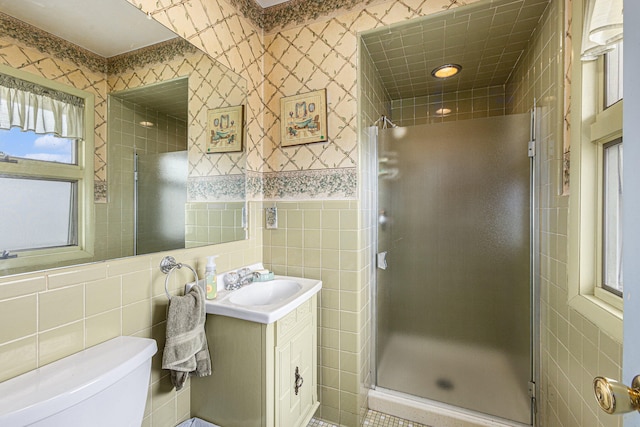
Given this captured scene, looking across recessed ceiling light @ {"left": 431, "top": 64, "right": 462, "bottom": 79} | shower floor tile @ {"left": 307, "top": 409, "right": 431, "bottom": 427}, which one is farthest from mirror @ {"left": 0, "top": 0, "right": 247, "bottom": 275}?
recessed ceiling light @ {"left": 431, "top": 64, "right": 462, "bottom": 79}

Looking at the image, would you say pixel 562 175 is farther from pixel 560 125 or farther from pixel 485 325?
pixel 485 325

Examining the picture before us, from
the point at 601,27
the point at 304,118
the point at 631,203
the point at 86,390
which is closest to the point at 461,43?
the point at 601,27

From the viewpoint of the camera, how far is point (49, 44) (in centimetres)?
86

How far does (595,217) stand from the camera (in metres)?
1.06

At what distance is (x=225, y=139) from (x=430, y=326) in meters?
1.70

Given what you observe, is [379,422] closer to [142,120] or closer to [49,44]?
[142,120]

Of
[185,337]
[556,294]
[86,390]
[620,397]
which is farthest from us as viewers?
[556,294]

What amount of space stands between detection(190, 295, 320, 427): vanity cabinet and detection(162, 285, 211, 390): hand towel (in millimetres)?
97

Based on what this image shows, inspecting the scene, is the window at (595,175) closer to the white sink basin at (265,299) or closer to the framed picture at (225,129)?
the white sink basin at (265,299)

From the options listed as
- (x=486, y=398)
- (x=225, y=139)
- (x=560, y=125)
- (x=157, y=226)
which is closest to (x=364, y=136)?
(x=225, y=139)

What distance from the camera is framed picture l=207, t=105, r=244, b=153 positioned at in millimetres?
1457

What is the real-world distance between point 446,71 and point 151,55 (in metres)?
1.92

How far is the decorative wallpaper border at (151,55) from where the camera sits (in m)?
1.03

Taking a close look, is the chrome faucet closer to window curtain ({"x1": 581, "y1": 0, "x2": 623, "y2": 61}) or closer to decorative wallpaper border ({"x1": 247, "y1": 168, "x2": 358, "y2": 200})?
decorative wallpaper border ({"x1": 247, "y1": 168, "x2": 358, "y2": 200})
